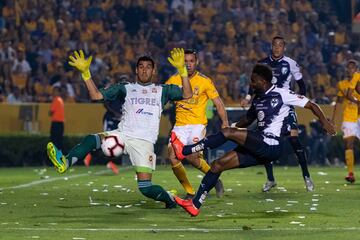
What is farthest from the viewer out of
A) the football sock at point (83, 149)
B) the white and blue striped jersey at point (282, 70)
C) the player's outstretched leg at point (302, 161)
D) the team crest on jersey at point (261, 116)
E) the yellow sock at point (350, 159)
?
the yellow sock at point (350, 159)

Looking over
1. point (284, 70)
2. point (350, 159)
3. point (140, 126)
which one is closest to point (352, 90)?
point (350, 159)

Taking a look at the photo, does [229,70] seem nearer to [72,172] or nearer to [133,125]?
[72,172]

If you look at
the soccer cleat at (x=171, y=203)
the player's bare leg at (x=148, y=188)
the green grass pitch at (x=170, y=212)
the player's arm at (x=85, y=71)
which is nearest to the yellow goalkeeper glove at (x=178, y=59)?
the player's arm at (x=85, y=71)

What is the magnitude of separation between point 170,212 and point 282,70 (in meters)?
4.84

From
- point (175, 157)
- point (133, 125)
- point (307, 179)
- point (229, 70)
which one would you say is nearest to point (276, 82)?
point (307, 179)

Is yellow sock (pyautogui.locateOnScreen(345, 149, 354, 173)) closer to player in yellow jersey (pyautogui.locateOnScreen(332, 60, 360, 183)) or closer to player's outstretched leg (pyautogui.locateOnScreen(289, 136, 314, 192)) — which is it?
player in yellow jersey (pyautogui.locateOnScreen(332, 60, 360, 183))

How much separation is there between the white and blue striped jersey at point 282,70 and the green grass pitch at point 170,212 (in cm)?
181

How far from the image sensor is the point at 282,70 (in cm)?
2039

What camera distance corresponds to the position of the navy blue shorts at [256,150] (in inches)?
613

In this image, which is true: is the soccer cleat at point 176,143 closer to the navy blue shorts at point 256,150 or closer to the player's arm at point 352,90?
the navy blue shorts at point 256,150

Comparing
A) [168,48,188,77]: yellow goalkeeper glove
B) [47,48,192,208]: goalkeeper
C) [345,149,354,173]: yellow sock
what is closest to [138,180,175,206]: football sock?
[47,48,192,208]: goalkeeper

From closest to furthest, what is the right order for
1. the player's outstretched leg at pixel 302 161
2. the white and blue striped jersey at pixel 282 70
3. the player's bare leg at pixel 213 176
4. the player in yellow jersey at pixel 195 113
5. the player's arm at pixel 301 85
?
the player's bare leg at pixel 213 176, the player in yellow jersey at pixel 195 113, the white and blue striped jersey at pixel 282 70, the player's outstretched leg at pixel 302 161, the player's arm at pixel 301 85

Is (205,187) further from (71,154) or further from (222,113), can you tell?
(222,113)

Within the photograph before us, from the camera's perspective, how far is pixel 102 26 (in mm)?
35406
